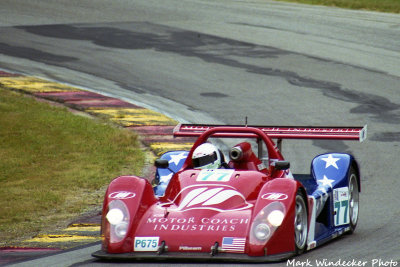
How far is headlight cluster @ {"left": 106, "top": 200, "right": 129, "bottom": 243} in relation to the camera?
31.0ft

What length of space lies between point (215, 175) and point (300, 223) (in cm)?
107

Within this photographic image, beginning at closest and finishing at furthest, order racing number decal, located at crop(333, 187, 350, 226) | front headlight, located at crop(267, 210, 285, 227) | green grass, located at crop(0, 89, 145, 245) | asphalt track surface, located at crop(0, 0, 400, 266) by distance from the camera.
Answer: front headlight, located at crop(267, 210, 285, 227)
racing number decal, located at crop(333, 187, 350, 226)
green grass, located at crop(0, 89, 145, 245)
asphalt track surface, located at crop(0, 0, 400, 266)

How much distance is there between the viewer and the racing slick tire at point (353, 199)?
1131 cm

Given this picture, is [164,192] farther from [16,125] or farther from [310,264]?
[16,125]

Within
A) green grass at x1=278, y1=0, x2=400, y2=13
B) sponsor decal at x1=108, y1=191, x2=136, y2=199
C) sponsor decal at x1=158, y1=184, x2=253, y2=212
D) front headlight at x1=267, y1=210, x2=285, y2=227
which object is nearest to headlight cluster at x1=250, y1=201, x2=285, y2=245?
front headlight at x1=267, y1=210, x2=285, y2=227

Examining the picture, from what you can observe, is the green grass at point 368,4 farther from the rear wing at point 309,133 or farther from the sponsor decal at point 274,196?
the sponsor decal at point 274,196

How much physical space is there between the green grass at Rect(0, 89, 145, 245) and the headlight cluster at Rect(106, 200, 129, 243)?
2828 mm

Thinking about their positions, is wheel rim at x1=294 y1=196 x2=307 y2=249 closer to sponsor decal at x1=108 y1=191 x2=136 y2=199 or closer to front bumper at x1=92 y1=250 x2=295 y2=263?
→ front bumper at x1=92 y1=250 x2=295 y2=263

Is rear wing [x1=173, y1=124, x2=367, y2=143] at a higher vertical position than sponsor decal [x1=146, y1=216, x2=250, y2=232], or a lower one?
higher

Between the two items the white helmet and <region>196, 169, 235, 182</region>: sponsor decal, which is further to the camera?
the white helmet

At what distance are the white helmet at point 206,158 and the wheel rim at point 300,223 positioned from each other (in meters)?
1.34

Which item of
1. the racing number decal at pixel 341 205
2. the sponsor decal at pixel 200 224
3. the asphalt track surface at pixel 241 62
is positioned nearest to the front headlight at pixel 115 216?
the sponsor decal at pixel 200 224

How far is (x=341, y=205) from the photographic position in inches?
436

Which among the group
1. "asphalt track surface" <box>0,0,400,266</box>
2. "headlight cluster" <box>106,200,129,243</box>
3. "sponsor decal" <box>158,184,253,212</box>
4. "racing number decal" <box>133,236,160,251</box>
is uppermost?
"sponsor decal" <box>158,184,253,212</box>
